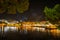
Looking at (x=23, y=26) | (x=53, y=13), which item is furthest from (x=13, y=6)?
(x=53, y=13)

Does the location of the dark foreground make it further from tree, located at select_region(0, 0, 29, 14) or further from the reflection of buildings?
tree, located at select_region(0, 0, 29, 14)

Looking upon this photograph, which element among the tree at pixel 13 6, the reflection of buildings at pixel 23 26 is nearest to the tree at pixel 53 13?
the reflection of buildings at pixel 23 26

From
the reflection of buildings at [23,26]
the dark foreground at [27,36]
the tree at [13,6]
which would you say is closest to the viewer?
the tree at [13,6]

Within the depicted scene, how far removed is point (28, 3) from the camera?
218 inches

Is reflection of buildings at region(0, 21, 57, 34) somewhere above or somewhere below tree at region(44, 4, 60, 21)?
below

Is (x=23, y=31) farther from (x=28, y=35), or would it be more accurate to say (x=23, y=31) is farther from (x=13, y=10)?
(x=13, y=10)

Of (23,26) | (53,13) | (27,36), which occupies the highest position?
(53,13)

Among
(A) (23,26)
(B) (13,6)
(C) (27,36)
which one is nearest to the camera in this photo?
(B) (13,6)

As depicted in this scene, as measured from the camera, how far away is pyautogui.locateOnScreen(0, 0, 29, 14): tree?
4987 millimetres

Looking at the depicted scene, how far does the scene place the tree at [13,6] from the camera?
16.4ft

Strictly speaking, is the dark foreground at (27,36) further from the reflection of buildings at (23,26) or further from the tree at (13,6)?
the tree at (13,6)

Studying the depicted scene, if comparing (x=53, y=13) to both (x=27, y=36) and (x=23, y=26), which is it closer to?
(x=27, y=36)

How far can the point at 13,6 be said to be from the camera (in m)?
5.17

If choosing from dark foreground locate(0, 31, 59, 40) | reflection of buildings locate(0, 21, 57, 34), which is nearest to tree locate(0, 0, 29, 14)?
reflection of buildings locate(0, 21, 57, 34)
